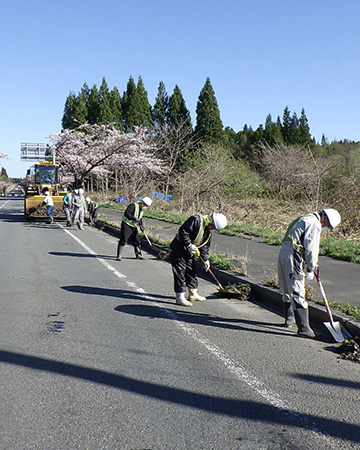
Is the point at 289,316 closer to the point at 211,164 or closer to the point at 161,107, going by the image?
the point at 211,164

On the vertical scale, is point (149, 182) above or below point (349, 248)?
above

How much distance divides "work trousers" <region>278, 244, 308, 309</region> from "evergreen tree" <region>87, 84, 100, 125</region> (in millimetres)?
49387

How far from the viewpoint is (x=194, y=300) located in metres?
6.70

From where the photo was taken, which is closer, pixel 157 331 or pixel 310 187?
pixel 157 331

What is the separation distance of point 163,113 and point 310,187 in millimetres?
35031

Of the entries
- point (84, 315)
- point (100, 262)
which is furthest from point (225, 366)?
point (100, 262)

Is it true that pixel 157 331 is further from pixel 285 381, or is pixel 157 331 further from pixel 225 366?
pixel 285 381

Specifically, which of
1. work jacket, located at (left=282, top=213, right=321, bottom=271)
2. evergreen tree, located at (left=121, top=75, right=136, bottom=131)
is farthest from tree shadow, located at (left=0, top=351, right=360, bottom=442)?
evergreen tree, located at (left=121, top=75, right=136, bottom=131)

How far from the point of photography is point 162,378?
377cm

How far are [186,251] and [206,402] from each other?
3297mm

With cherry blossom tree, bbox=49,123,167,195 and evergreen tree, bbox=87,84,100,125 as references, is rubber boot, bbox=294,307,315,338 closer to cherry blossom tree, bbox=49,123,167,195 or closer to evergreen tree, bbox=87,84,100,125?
cherry blossom tree, bbox=49,123,167,195

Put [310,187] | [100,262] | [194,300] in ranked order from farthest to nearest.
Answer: [310,187] → [100,262] → [194,300]

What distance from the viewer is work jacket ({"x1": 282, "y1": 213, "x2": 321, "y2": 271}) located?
5.00 m

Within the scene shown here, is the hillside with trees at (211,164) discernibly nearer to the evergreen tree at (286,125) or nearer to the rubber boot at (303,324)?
the evergreen tree at (286,125)
